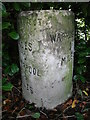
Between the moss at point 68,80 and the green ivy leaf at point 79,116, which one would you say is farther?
the moss at point 68,80

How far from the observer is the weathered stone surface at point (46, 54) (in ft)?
4.47

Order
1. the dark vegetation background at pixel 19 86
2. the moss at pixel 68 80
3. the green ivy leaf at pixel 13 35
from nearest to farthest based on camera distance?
the green ivy leaf at pixel 13 35 < the dark vegetation background at pixel 19 86 < the moss at pixel 68 80

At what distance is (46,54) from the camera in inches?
55.8

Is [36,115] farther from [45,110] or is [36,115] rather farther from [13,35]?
[13,35]

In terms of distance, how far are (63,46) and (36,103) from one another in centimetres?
60

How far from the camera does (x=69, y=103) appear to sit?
1.67m

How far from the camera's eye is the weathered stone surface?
1.36 metres

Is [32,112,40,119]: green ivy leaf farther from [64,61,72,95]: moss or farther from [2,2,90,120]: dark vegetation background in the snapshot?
[64,61,72,95]: moss

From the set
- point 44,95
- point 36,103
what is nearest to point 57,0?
point 44,95

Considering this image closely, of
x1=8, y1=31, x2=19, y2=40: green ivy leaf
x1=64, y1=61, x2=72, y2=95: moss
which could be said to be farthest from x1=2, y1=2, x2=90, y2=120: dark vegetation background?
x1=64, y1=61, x2=72, y2=95: moss

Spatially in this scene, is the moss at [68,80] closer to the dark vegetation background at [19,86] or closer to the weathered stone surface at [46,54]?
the weathered stone surface at [46,54]

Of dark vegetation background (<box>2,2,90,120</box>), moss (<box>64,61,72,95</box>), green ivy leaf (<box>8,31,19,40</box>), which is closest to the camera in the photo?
green ivy leaf (<box>8,31,19,40</box>)

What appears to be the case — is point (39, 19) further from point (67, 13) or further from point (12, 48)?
point (12, 48)

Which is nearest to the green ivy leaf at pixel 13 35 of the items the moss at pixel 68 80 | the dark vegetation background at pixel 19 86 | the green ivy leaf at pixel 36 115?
the dark vegetation background at pixel 19 86
